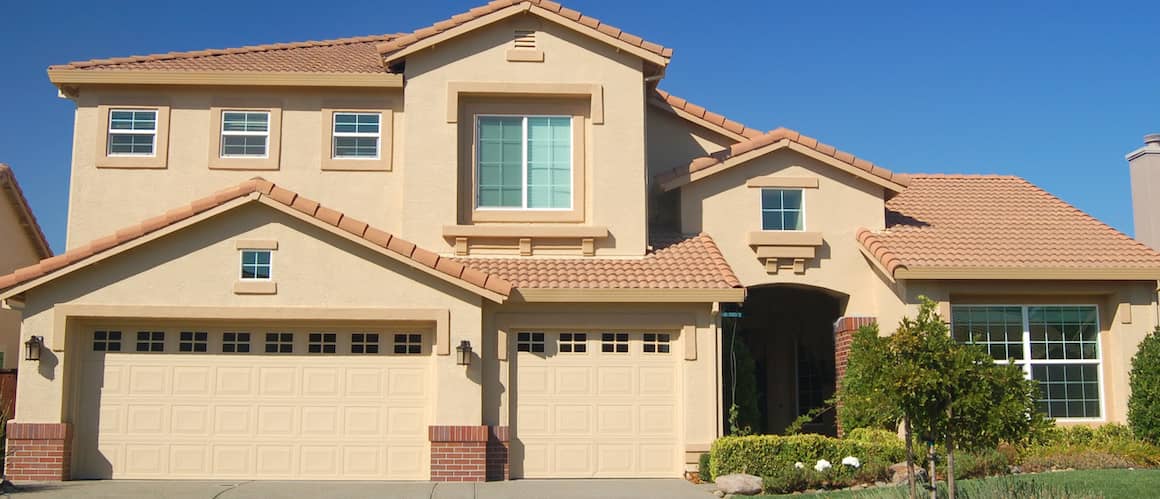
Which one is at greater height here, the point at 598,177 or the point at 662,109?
the point at 662,109

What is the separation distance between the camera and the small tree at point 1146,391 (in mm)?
18734

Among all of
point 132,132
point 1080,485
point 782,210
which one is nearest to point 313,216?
point 132,132

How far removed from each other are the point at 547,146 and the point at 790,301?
674cm

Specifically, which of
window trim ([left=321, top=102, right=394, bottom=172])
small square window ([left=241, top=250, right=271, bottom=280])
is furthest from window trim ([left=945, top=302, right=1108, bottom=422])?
small square window ([left=241, top=250, right=271, bottom=280])

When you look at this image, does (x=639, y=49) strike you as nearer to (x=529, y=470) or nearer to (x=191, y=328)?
(x=529, y=470)

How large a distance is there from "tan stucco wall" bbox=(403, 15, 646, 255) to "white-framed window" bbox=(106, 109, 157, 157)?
14.7ft

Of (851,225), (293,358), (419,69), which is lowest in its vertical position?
(293,358)

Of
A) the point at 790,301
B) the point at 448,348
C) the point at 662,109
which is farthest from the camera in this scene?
the point at 790,301

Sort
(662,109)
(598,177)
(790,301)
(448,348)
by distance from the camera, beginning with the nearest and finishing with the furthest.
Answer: (448,348) < (598,177) < (662,109) < (790,301)

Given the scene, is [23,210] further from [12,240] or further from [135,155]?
→ [135,155]

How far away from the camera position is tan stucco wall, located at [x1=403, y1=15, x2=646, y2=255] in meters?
19.2

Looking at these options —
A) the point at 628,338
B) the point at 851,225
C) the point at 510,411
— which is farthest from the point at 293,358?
the point at 851,225

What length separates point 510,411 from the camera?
706 inches

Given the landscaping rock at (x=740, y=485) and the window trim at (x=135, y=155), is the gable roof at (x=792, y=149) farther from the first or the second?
the window trim at (x=135, y=155)
